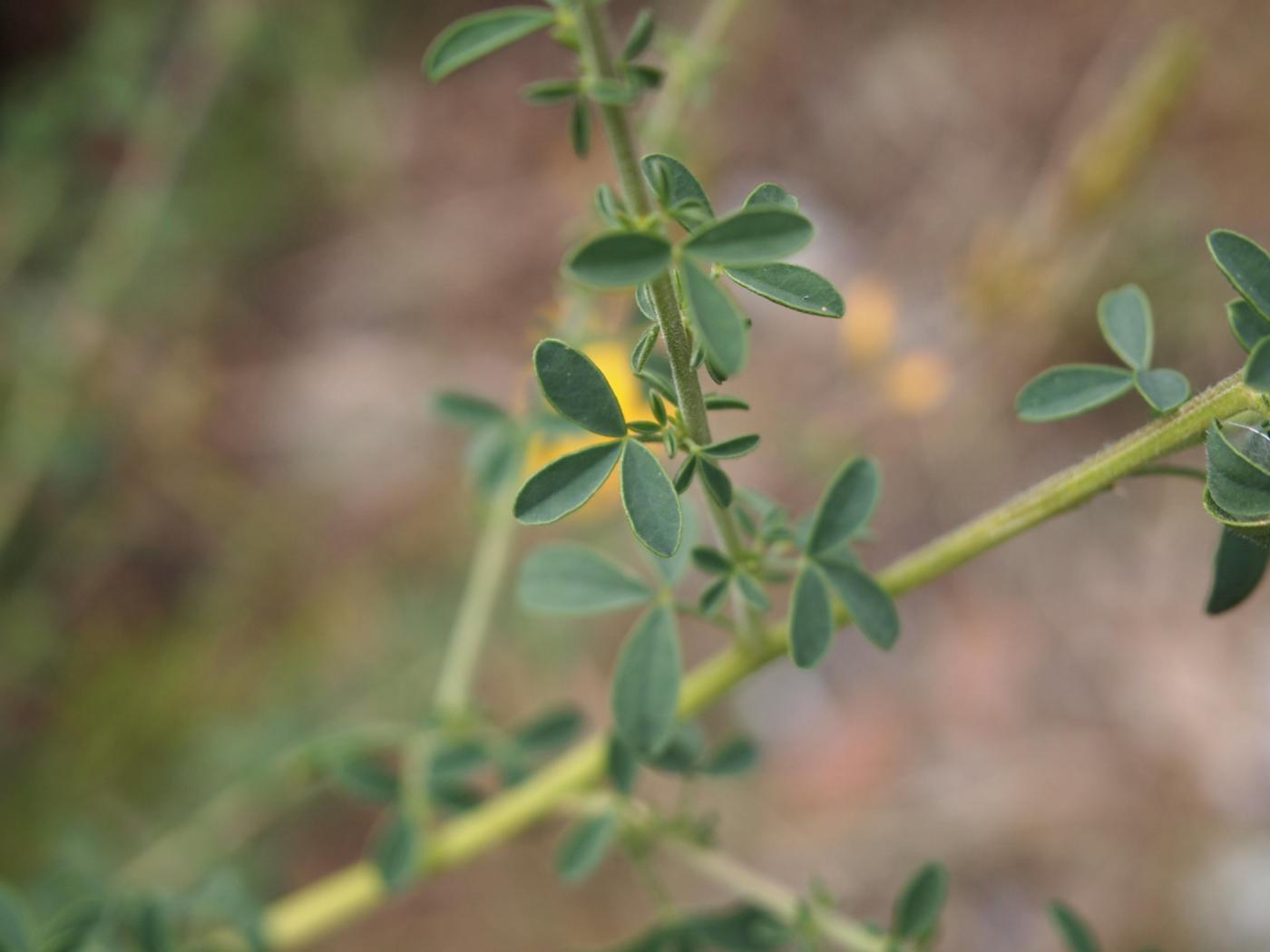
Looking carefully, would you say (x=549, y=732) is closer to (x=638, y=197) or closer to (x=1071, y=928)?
(x=1071, y=928)

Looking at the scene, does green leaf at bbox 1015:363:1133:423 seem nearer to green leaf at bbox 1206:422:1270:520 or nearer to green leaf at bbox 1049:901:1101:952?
green leaf at bbox 1206:422:1270:520

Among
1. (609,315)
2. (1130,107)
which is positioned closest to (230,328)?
(609,315)

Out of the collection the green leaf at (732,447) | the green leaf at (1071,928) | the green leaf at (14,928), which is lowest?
the green leaf at (1071,928)

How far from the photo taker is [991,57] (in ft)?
10.4

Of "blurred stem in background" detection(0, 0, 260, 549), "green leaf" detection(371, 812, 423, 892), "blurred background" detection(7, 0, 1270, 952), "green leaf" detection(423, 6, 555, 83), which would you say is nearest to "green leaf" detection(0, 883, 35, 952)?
"green leaf" detection(371, 812, 423, 892)

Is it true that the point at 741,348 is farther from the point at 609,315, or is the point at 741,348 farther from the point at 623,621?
the point at 623,621

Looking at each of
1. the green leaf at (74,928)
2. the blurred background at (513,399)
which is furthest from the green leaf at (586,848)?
the blurred background at (513,399)

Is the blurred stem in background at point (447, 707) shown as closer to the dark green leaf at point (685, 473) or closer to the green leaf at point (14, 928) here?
the green leaf at point (14, 928)

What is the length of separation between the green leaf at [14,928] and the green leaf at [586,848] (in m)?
0.53

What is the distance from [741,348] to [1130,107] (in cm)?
187

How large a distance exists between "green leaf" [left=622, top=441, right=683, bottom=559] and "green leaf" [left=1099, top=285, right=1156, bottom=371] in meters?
0.36

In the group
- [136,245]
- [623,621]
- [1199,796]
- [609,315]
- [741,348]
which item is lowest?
[1199,796]

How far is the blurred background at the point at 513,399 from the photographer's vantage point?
226 centimetres

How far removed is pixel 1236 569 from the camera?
76cm
